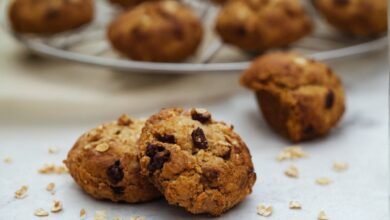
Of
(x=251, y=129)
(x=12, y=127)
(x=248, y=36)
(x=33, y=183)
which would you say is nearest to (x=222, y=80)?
(x=248, y=36)

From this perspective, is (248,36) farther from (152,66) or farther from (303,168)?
(303,168)

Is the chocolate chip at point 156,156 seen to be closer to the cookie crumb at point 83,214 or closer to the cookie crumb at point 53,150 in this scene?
the cookie crumb at point 83,214

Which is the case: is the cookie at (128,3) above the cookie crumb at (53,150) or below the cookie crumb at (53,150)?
above

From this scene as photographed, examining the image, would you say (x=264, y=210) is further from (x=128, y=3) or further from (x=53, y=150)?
(x=128, y=3)

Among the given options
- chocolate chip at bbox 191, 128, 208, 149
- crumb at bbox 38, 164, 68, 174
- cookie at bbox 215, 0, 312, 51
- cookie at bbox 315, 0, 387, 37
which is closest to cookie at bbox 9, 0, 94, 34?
cookie at bbox 215, 0, 312, 51

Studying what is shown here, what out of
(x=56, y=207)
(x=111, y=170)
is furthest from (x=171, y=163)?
(x=56, y=207)

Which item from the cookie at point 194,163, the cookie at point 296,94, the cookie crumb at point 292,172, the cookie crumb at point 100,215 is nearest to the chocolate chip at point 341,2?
the cookie at point 296,94
